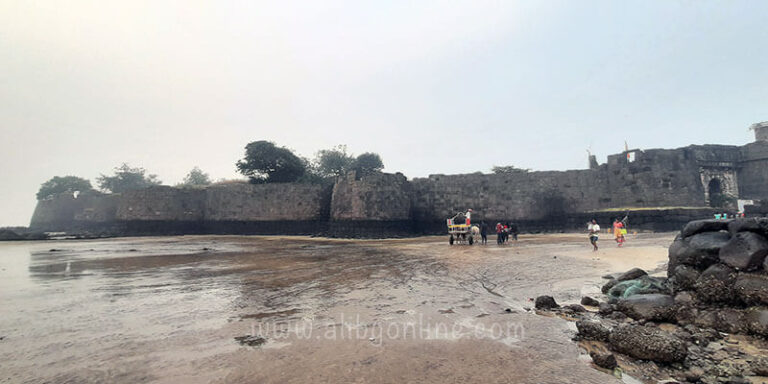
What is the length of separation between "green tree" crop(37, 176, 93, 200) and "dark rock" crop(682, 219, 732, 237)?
6903cm

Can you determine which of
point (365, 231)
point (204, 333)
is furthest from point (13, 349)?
point (365, 231)

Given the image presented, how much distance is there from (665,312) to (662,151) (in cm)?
2088

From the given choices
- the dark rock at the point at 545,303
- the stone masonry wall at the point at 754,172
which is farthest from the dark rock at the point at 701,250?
the stone masonry wall at the point at 754,172

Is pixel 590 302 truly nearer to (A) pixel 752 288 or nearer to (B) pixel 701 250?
(B) pixel 701 250

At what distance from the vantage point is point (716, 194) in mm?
21641

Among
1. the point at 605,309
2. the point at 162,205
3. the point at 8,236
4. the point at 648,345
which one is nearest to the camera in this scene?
the point at 648,345

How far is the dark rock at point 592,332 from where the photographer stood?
324 centimetres

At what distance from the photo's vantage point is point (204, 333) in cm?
353

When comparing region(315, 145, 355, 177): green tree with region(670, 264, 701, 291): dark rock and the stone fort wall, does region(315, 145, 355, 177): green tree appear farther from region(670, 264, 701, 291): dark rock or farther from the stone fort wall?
region(670, 264, 701, 291): dark rock

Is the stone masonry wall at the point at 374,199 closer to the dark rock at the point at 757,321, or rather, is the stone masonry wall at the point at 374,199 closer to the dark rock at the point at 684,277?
the dark rock at the point at 684,277

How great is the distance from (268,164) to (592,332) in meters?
33.8

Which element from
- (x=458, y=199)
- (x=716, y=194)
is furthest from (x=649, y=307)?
(x=716, y=194)

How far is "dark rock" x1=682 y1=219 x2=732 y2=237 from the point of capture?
403 centimetres

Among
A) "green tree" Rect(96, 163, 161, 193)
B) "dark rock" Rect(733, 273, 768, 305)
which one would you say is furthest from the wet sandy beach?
"green tree" Rect(96, 163, 161, 193)
